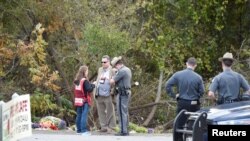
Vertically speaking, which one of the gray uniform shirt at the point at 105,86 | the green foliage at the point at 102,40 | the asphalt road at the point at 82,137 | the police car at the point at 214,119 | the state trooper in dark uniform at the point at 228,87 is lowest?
the asphalt road at the point at 82,137

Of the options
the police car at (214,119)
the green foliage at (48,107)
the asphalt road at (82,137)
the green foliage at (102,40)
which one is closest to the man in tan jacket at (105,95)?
the asphalt road at (82,137)

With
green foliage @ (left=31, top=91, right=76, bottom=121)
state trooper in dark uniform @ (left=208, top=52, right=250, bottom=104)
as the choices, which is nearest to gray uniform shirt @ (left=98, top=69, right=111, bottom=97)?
state trooper in dark uniform @ (left=208, top=52, right=250, bottom=104)

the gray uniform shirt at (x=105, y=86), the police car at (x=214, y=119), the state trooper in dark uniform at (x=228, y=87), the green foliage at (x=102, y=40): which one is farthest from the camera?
the green foliage at (x=102, y=40)

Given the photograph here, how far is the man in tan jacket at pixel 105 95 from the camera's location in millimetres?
16188

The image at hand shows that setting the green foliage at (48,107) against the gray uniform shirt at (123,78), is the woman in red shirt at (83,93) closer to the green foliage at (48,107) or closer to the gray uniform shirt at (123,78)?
the gray uniform shirt at (123,78)

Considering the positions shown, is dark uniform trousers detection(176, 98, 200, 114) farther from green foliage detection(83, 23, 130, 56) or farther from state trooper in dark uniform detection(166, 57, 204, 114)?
green foliage detection(83, 23, 130, 56)

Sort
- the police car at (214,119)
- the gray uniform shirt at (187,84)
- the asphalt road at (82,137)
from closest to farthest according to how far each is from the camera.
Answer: the police car at (214,119), the gray uniform shirt at (187,84), the asphalt road at (82,137)

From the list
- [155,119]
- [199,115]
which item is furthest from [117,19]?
[199,115]

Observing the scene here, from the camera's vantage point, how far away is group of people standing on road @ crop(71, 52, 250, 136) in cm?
1261

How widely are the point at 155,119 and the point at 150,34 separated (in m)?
3.40

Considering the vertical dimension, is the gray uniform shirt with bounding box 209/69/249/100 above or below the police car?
above

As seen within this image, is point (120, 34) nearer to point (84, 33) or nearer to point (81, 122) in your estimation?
point (84, 33)

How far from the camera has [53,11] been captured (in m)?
25.5

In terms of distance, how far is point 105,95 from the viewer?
16.3m
